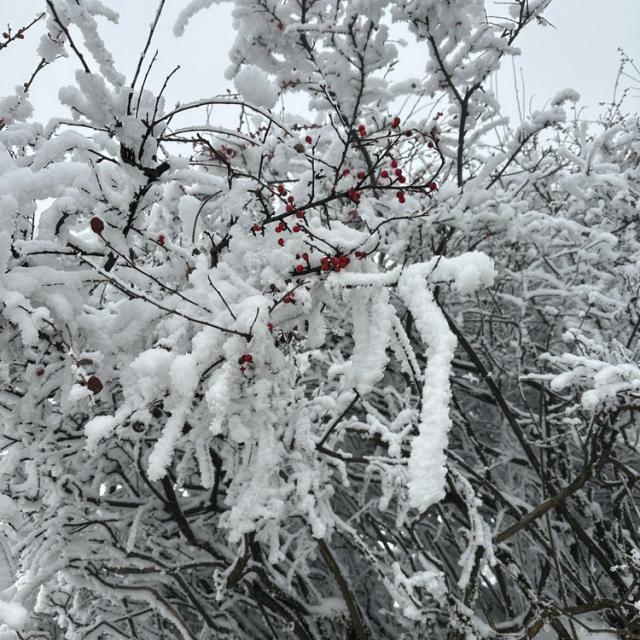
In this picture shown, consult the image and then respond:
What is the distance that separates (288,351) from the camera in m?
1.94

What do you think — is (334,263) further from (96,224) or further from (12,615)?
(12,615)

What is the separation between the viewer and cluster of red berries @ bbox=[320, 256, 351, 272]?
1.40 m

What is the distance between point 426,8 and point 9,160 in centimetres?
288

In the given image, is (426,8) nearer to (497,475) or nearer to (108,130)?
(108,130)

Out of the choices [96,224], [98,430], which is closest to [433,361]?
[98,430]

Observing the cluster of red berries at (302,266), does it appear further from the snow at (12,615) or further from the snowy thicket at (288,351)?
the snow at (12,615)

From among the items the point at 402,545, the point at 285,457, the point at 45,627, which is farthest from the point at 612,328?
the point at 45,627

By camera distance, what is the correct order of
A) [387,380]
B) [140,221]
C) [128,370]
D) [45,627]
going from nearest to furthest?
1. [128,370]
2. [140,221]
3. [387,380]
4. [45,627]

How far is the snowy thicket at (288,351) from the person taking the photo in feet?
4.52

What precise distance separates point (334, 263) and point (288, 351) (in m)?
0.62

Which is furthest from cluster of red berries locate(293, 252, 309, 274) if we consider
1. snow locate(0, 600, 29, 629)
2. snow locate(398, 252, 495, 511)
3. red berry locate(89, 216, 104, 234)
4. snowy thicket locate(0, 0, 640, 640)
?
snow locate(0, 600, 29, 629)

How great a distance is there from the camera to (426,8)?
10.8ft

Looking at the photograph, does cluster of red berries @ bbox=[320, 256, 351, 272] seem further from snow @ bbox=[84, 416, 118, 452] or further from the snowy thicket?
snow @ bbox=[84, 416, 118, 452]

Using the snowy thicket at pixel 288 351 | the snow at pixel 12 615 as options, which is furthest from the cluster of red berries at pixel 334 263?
the snow at pixel 12 615
